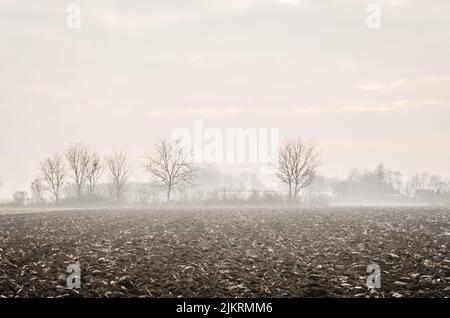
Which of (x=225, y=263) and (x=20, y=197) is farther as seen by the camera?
(x=20, y=197)

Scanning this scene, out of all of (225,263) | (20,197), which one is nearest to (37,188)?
(20,197)

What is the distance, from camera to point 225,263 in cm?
1822

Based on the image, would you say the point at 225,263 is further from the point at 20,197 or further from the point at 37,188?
the point at 37,188

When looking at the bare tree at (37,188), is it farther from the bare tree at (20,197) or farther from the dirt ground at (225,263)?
the dirt ground at (225,263)

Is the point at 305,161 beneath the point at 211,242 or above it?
above

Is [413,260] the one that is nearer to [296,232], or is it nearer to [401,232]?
[401,232]

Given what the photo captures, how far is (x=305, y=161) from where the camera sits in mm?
96250

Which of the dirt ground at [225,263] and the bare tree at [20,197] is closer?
the dirt ground at [225,263]

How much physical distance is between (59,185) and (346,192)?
108m

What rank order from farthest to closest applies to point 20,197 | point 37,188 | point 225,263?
point 37,188
point 20,197
point 225,263

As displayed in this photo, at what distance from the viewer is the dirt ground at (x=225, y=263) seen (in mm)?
14511

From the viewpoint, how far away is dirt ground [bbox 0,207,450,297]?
14511mm

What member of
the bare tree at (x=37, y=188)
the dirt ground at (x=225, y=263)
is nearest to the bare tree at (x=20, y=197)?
the bare tree at (x=37, y=188)
